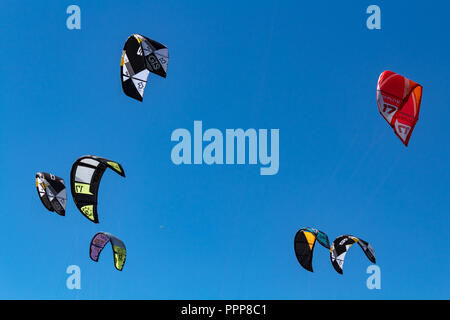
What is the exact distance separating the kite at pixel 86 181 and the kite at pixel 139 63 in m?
2.22

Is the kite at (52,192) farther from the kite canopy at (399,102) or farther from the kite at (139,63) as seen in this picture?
the kite canopy at (399,102)

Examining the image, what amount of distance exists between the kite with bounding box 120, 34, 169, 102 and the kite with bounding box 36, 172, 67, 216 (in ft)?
14.9

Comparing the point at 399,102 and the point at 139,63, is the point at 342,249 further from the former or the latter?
the point at 139,63

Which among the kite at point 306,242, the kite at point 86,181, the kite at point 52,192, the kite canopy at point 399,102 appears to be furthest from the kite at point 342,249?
the kite at point 52,192

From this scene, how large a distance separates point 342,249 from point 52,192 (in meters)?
10.8

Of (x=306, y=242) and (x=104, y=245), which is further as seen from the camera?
(x=306, y=242)

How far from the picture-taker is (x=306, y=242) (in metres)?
19.3

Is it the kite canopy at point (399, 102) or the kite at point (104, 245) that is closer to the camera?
the kite canopy at point (399, 102)

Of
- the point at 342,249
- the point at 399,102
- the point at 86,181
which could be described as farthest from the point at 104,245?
the point at 399,102

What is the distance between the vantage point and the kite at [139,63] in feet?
47.9

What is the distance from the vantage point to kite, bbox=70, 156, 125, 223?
1391cm

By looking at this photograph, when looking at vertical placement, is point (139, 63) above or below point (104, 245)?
above

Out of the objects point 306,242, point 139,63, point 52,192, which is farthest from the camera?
point 306,242

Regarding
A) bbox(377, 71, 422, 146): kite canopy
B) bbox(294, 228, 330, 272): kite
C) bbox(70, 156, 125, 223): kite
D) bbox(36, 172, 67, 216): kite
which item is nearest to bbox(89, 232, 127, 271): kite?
bbox(36, 172, 67, 216): kite
